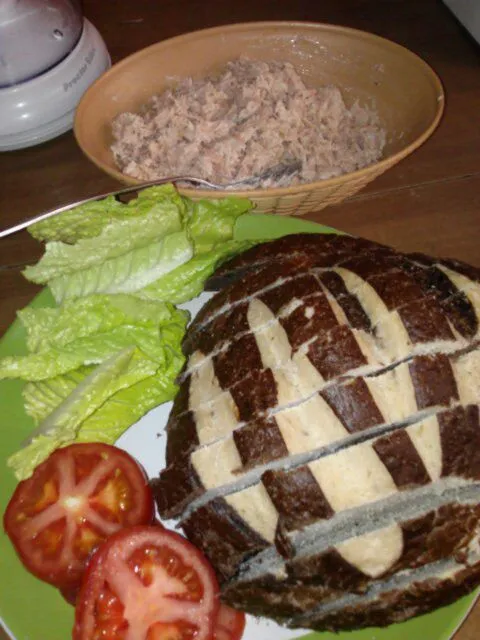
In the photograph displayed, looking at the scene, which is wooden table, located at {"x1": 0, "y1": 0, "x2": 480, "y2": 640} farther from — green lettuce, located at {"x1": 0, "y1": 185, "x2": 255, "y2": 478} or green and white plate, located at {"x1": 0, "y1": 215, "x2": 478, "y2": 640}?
green and white plate, located at {"x1": 0, "y1": 215, "x2": 478, "y2": 640}

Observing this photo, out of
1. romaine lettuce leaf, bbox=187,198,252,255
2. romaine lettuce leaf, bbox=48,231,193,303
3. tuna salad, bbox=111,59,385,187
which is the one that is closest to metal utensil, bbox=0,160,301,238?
tuna salad, bbox=111,59,385,187

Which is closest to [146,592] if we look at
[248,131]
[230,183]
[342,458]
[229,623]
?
[229,623]

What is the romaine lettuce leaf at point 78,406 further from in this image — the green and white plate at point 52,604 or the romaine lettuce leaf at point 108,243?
the romaine lettuce leaf at point 108,243

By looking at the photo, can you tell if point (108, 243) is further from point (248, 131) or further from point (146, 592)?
point (146, 592)

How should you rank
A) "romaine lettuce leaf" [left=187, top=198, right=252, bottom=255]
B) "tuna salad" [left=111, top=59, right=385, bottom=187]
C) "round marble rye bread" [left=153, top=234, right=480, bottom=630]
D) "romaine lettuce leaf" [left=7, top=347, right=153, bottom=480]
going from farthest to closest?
"tuna salad" [left=111, top=59, right=385, bottom=187], "romaine lettuce leaf" [left=187, top=198, right=252, bottom=255], "romaine lettuce leaf" [left=7, top=347, right=153, bottom=480], "round marble rye bread" [left=153, top=234, right=480, bottom=630]

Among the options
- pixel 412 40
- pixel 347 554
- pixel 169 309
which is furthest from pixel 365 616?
pixel 412 40
